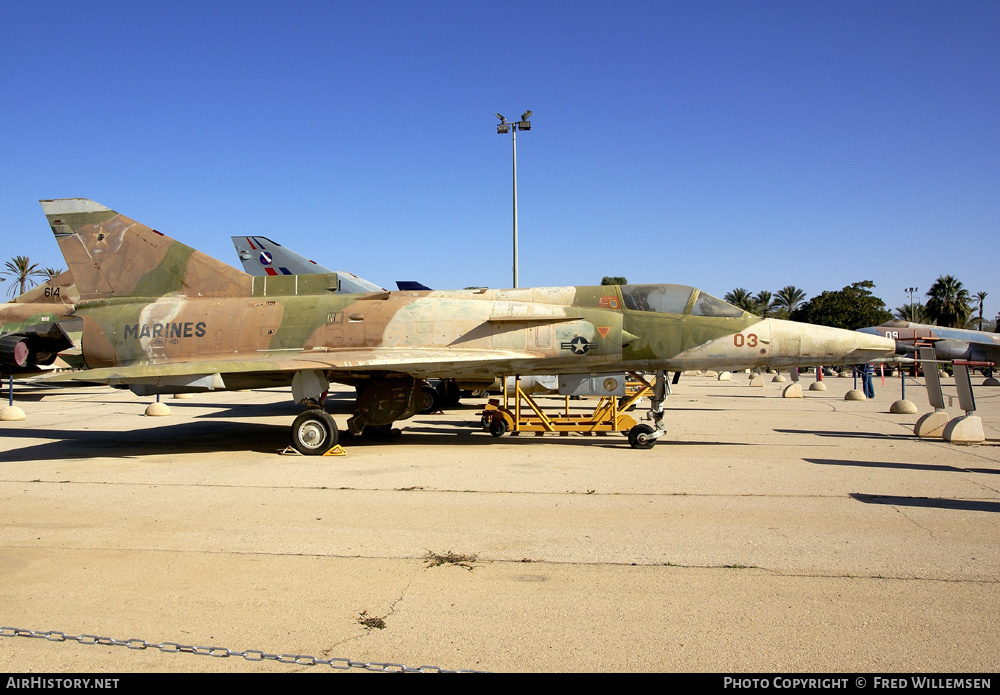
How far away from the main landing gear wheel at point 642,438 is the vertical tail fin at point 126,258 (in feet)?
25.0

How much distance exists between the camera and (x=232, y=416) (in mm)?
16875

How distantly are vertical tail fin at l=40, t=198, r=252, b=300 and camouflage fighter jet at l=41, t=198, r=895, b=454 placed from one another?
0.02 metres

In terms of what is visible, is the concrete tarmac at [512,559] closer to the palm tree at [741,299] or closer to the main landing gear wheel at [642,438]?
the main landing gear wheel at [642,438]

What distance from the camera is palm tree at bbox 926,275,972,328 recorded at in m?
67.1

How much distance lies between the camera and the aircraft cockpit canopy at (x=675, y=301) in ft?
34.9

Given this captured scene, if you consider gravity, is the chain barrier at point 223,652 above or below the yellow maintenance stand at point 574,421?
below

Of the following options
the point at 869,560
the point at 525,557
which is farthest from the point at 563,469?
the point at 869,560

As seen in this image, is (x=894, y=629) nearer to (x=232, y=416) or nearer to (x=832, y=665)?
(x=832, y=665)

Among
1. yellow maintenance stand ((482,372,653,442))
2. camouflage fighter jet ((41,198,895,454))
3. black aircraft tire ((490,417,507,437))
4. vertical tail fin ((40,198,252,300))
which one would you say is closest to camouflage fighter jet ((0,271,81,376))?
vertical tail fin ((40,198,252,300))

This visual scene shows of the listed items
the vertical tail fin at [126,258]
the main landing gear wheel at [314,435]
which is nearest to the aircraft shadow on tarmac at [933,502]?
the main landing gear wheel at [314,435]

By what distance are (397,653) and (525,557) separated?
1.81 metres

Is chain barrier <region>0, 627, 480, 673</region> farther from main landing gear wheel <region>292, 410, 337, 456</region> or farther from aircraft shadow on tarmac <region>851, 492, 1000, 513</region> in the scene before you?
main landing gear wheel <region>292, 410, 337, 456</region>

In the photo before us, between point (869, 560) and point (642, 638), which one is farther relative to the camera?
point (869, 560)

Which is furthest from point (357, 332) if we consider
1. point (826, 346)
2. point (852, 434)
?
point (852, 434)
